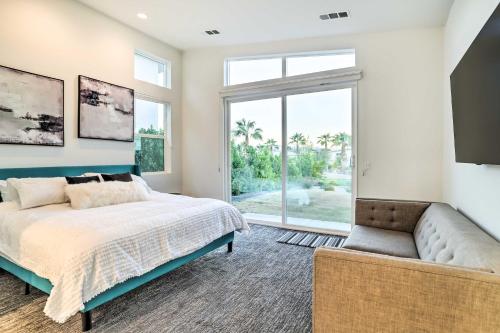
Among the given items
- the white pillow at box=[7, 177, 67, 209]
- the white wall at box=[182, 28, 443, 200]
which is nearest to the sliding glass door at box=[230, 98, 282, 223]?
the white wall at box=[182, 28, 443, 200]

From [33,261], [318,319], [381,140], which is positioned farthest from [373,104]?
[33,261]

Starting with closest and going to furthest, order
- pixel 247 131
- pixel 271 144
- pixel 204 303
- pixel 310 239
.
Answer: pixel 204 303 → pixel 310 239 → pixel 271 144 → pixel 247 131

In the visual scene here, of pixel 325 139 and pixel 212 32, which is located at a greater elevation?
pixel 212 32

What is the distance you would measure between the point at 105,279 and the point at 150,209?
101 cm

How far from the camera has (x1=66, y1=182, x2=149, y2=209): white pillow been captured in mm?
2984

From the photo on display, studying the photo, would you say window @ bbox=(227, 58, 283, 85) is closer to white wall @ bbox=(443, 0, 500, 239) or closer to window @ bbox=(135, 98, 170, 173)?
window @ bbox=(135, 98, 170, 173)

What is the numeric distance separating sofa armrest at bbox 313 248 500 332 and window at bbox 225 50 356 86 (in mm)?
3745

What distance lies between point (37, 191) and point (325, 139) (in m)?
3.84

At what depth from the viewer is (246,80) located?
16.9 feet

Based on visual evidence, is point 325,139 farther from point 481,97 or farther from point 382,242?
point 481,97

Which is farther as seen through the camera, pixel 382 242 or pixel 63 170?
pixel 63 170

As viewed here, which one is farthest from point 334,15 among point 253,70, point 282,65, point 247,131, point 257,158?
point 257,158

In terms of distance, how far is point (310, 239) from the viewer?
4164mm

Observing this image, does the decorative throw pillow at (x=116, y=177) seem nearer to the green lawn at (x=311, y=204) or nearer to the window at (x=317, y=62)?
the green lawn at (x=311, y=204)
